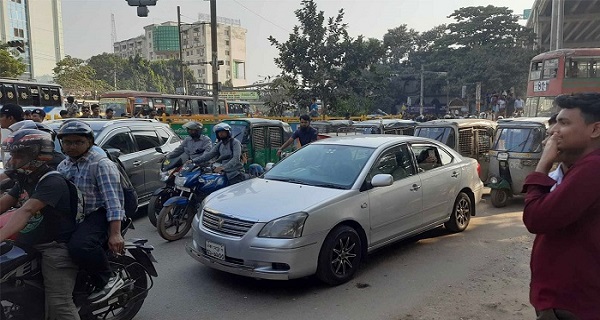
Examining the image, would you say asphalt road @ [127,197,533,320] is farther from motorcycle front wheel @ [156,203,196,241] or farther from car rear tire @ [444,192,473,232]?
car rear tire @ [444,192,473,232]

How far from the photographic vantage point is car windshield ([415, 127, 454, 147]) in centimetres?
1018

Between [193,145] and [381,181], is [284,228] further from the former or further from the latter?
[193,145]

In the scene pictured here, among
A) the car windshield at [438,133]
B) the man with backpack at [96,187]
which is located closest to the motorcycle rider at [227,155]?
the man with backpack at [96,187]

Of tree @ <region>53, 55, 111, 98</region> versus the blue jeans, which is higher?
tree @ <region>53, 55, 111, 98</region>

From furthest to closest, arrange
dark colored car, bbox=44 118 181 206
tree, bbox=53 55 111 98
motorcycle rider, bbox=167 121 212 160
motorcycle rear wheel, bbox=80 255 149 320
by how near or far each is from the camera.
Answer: tree, bbox=53 55 111 98, dark colored car, bbox=44 118 181 206, motorcycle rider, bbox=167 121 212 160, motorcycle rear wheel, bbox=80 255 149 320

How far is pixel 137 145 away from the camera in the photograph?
8133 millimetres

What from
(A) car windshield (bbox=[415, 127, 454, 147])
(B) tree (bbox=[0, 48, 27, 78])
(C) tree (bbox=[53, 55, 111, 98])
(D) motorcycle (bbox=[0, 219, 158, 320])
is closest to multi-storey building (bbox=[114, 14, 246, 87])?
(C) tree (bbox=[53, 55, 111, 98])

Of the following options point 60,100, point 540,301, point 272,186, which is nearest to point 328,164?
point 272,186

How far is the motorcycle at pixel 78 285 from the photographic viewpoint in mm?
2920

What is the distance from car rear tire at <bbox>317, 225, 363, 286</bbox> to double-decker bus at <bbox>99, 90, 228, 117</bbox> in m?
18.1

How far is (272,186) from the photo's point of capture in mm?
5242

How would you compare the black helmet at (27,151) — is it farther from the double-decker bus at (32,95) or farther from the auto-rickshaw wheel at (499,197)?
the double-decker bus at (32,95)

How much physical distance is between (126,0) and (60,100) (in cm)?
1334

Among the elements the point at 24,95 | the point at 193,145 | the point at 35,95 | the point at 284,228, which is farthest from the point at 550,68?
the point at 24,95
